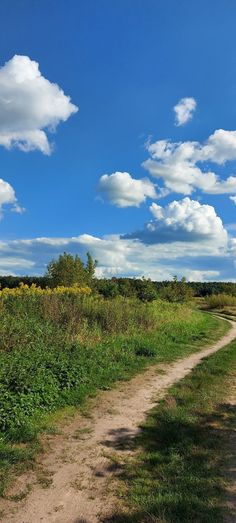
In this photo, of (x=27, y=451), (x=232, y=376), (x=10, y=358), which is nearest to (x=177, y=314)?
(x=232, y=376)

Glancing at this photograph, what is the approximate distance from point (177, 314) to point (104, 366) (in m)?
13.6

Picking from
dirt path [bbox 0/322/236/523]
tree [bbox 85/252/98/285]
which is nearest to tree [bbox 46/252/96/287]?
tree [bbox 85/252/98/285]

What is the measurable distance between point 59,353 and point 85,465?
15.1 ft

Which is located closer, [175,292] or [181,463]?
[181,463]

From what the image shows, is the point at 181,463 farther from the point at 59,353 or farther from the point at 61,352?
the point at 61,352

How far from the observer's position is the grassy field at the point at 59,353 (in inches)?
278

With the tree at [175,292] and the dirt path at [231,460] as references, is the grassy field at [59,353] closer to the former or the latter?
the dirt path at [231,460]

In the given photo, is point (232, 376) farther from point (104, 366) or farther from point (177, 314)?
point (177, 314)

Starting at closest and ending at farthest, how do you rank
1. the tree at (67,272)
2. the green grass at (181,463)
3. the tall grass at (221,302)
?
1. the green grass at (181,463)
2. the tree at (67,272)
3. the tall grass at (221,302)

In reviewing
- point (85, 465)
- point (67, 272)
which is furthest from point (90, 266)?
point (85, 465)

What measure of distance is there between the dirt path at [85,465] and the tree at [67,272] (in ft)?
71.7

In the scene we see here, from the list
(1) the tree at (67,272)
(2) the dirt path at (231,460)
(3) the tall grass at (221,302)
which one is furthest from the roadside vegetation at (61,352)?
(3) the tall grass at (221,302)

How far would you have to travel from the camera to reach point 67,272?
31953 millimetres

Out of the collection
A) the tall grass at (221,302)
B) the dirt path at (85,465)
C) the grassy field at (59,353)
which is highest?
the tall grass at (221,302)
